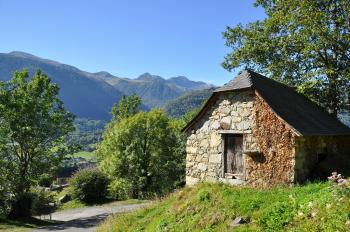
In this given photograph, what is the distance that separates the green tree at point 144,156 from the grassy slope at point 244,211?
1963 centimetres

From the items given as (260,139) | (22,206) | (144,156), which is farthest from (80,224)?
(144,156)

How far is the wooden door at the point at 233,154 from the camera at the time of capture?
54.6 ft

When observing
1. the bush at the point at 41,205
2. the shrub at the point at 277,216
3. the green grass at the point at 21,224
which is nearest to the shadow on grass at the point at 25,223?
the green grass at the point at 21,224

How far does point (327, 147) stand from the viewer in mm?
17219

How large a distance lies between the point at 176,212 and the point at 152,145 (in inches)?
970

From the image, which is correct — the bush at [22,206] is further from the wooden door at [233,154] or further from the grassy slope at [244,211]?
the wooden door at [233,154]

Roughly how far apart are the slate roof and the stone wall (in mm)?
363

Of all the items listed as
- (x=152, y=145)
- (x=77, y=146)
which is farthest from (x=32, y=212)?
(x=152, y=145)

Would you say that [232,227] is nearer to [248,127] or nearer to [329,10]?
[248,127]

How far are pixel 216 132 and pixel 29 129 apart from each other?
1785cm

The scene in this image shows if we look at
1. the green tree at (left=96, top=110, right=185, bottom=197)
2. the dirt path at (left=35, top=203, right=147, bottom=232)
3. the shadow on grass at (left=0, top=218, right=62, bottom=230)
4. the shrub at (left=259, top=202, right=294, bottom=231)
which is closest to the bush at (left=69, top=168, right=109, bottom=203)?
the dirt path at (left=35, top=203, right=147, bottom=232)

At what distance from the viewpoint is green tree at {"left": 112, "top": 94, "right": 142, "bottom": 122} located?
175 ft

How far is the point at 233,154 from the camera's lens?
1692 centimetres

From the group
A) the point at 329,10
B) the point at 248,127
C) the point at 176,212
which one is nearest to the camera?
the point at 176,212
